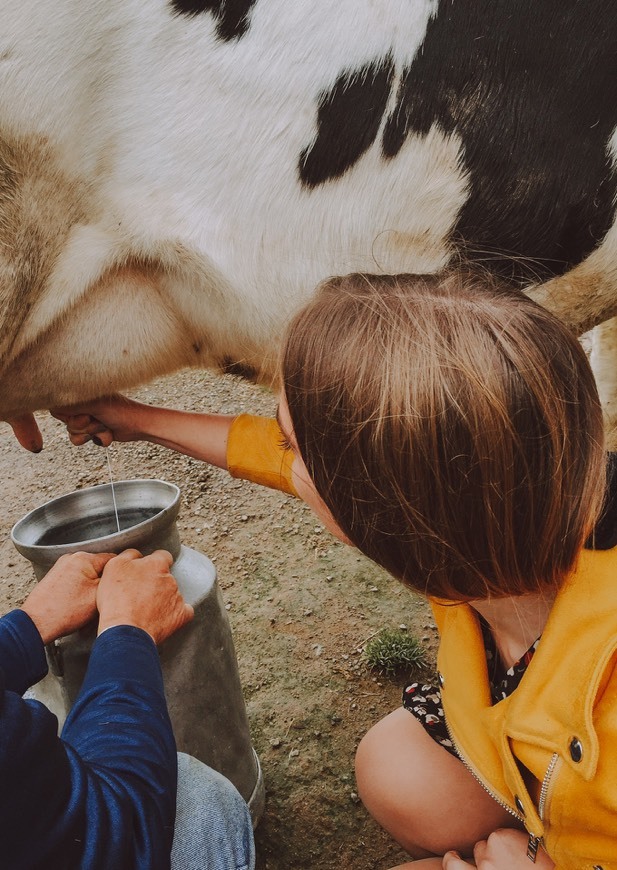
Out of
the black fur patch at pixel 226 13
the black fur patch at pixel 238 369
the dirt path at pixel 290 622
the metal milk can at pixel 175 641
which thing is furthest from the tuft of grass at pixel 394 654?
the black fur patch at pixel 226 13

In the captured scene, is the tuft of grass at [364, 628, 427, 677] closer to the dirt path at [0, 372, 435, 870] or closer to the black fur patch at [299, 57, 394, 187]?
the dirt path at [0, 372, 435, 870]

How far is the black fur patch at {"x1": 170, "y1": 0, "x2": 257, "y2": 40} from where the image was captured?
1044 mm

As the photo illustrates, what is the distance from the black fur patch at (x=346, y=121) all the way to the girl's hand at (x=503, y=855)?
98cm

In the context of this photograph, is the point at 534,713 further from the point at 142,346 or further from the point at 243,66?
the point at 243,66

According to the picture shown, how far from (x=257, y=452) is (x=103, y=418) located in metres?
0.33

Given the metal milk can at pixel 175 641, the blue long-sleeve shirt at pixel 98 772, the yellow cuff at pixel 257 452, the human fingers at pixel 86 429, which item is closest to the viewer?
the blue long-sleeve shirt at pixel 98 772

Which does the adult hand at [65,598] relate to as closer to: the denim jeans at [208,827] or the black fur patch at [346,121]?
the denim jeans at [208,827]

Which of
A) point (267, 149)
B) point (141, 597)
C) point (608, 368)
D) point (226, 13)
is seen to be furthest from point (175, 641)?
point (608, 368)

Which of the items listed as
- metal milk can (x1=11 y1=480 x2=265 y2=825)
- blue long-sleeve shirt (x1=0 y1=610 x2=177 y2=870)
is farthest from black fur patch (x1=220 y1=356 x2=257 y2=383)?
blue long-sleeve shirt (x1=0 y1=610 x2=177 y2=870)

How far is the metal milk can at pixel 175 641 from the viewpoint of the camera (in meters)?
1.13

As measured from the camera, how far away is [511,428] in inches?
27.1

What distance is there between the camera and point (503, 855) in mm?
948

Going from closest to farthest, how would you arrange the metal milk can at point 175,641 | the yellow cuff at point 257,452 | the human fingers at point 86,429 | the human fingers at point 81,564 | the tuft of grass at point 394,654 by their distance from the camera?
the human fingers at point 81,564, the metal milk can at point 175,641, the yellow cuff at point 257,452, the human fingers at point 86,429, the tuft of grass at point 394,654

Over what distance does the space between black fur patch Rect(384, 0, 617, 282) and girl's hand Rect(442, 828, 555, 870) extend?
85 centimetres
